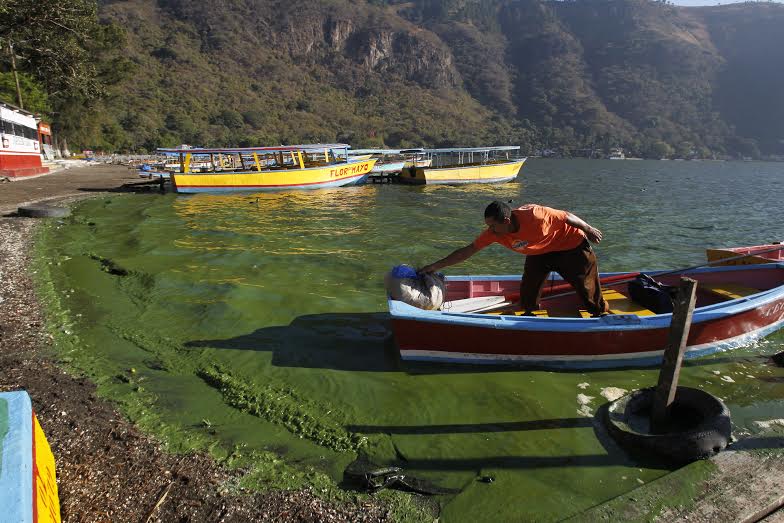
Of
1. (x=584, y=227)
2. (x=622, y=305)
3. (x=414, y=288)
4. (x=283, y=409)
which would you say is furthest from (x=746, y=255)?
(x=283, y=409)

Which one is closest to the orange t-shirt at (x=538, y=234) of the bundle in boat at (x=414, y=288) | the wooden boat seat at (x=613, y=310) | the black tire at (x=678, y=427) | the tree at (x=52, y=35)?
the bundle in boat at (x=414, y=288)

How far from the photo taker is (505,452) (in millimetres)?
4500

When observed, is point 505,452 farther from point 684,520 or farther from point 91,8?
point 91,8

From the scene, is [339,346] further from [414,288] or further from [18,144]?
Result: [18,144]

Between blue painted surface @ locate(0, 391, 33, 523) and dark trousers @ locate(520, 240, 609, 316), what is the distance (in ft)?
17.6

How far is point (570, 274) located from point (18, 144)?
105ft

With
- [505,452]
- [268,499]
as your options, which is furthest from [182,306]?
[505,452]

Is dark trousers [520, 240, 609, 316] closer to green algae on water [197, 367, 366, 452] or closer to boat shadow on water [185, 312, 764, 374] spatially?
boat shadow on water [185, 312, 764, 374]

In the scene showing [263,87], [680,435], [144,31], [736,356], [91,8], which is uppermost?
[144,31]

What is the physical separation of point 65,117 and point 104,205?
45294 millimetres

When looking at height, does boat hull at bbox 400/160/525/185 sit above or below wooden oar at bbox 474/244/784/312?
below

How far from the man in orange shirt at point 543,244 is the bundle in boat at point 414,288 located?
7.6 inches

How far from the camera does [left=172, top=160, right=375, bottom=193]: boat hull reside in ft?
84.0

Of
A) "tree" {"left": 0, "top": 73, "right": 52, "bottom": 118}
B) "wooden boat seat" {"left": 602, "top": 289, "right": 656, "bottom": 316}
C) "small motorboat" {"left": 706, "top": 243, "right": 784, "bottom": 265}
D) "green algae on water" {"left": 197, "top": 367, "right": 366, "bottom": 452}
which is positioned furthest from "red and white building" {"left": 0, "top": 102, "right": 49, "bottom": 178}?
"small motorboat" {"left": 706, "top": 243, "right": 784, "bottom": 265}
